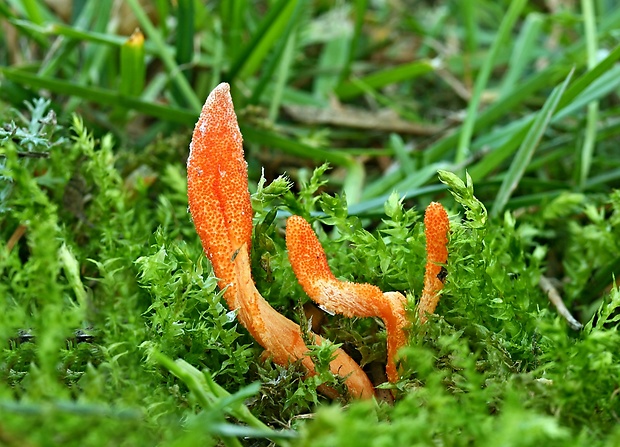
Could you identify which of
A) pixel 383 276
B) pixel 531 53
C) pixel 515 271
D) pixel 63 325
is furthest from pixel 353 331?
pixel 531 53

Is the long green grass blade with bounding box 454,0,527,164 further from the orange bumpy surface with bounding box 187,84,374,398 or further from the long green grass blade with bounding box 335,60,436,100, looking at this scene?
the orange bumpy surface with bounding box 187,84,374,398

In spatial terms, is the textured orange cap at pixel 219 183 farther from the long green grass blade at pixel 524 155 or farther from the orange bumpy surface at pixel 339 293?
the long green grass blade at pixel 524 155

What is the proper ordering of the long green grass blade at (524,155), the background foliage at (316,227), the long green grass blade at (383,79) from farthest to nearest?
the long green grass blade at (383,79) → the long green grass blade at (524,155) → the background foliage at (316,227)

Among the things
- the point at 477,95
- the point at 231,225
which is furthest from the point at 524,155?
the point at 231,225

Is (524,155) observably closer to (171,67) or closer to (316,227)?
(316,227)

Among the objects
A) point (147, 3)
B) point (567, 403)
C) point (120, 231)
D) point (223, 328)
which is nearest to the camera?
point (567, 403)

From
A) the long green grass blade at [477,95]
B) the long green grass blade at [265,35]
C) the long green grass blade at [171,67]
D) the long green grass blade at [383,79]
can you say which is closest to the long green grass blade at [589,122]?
the long green grass blade at [477,95]

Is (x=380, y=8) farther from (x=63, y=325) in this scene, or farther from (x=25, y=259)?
(x=63, y=325)
